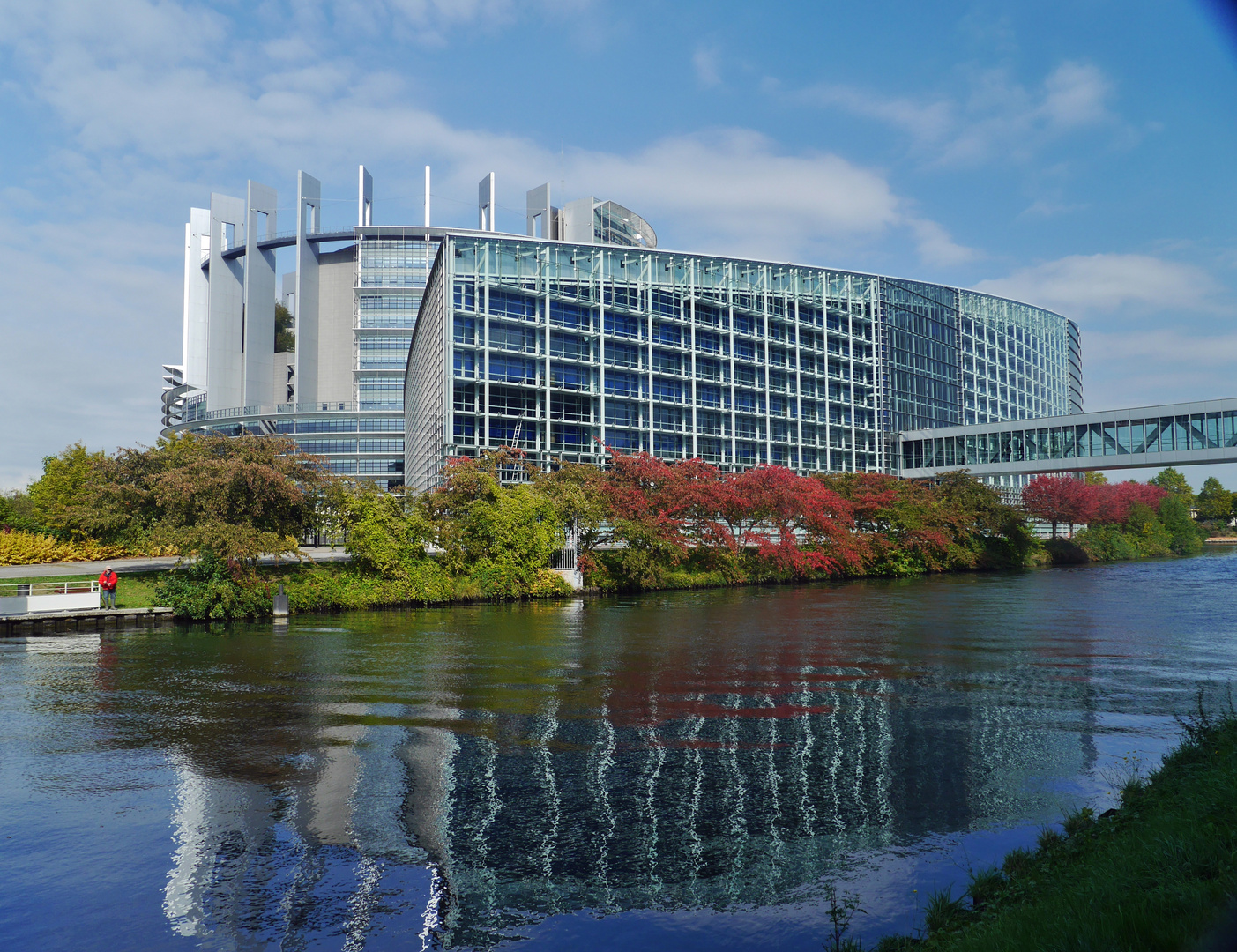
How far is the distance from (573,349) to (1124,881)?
6454 centimetres

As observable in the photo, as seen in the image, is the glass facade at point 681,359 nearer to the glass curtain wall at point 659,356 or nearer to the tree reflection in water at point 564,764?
the glass curtain wall at point 659,356

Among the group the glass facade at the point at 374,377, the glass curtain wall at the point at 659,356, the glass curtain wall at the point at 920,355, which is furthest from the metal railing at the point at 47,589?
the glass curtain wall at the point at 920,355

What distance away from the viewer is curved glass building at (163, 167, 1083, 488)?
6506 cm

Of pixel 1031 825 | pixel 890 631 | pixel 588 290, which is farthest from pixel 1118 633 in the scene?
pixel 588 290

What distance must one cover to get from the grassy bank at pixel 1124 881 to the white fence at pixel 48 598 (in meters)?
33.2

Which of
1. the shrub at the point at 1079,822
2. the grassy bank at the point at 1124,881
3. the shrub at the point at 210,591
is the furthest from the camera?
the shrub at the point at 210,591

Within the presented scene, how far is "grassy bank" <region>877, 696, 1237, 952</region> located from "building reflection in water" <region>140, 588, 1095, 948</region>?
1491 millimetres

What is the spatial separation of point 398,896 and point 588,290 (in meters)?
65.1

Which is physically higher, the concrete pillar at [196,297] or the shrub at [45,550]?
the concrete pillar at [196,297]

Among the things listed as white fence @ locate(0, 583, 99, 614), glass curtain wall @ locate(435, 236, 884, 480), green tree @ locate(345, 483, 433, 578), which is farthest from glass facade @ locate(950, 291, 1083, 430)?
white fence @ locate(0, 583, 99, 614)

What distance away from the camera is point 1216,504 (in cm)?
11425

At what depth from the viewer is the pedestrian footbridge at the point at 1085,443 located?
64.3 meters

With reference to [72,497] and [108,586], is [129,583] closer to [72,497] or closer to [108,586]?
[108,586]

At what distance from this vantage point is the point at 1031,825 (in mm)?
9336
